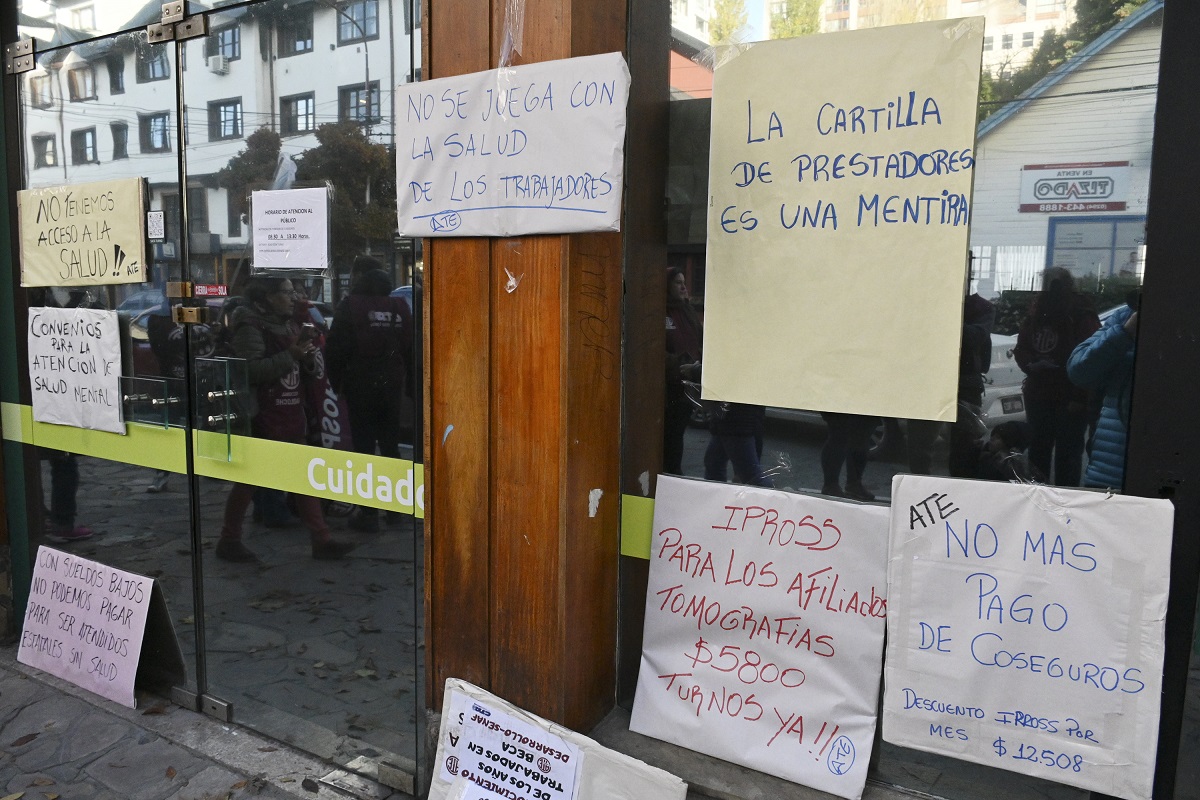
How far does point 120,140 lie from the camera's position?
3.77m

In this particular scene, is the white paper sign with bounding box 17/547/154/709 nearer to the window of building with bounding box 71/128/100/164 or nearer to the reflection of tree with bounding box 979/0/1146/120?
the window of building with bounding box 71/128/100/164

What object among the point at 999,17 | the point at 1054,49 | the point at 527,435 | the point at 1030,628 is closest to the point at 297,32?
the point at 527,435

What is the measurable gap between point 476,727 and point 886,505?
1477 mm

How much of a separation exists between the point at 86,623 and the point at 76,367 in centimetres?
120

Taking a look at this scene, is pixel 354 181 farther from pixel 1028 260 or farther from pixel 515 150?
pixel 1028 260

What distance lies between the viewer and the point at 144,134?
3.68m

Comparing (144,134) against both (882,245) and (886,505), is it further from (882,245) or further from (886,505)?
(886,505)

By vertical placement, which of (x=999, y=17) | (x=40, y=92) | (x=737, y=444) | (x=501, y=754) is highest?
(x=40, y=92)

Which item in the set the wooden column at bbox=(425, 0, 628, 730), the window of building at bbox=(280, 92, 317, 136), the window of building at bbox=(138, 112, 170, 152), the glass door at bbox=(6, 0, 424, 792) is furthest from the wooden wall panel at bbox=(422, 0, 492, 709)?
the window of building at bbox=(138, 112, 170, 152)

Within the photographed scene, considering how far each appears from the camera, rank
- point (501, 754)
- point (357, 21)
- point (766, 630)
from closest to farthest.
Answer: point (766, 630) → point (501, 754) → point (357, 21)

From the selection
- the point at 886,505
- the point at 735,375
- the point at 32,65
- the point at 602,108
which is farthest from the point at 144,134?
the point at 886,505

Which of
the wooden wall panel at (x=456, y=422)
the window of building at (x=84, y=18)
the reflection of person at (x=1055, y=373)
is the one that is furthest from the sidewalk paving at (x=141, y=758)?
the window of building at (x=84, y=18)

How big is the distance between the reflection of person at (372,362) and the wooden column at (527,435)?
0.32 meters

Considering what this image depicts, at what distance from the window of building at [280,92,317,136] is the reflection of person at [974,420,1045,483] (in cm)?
257
